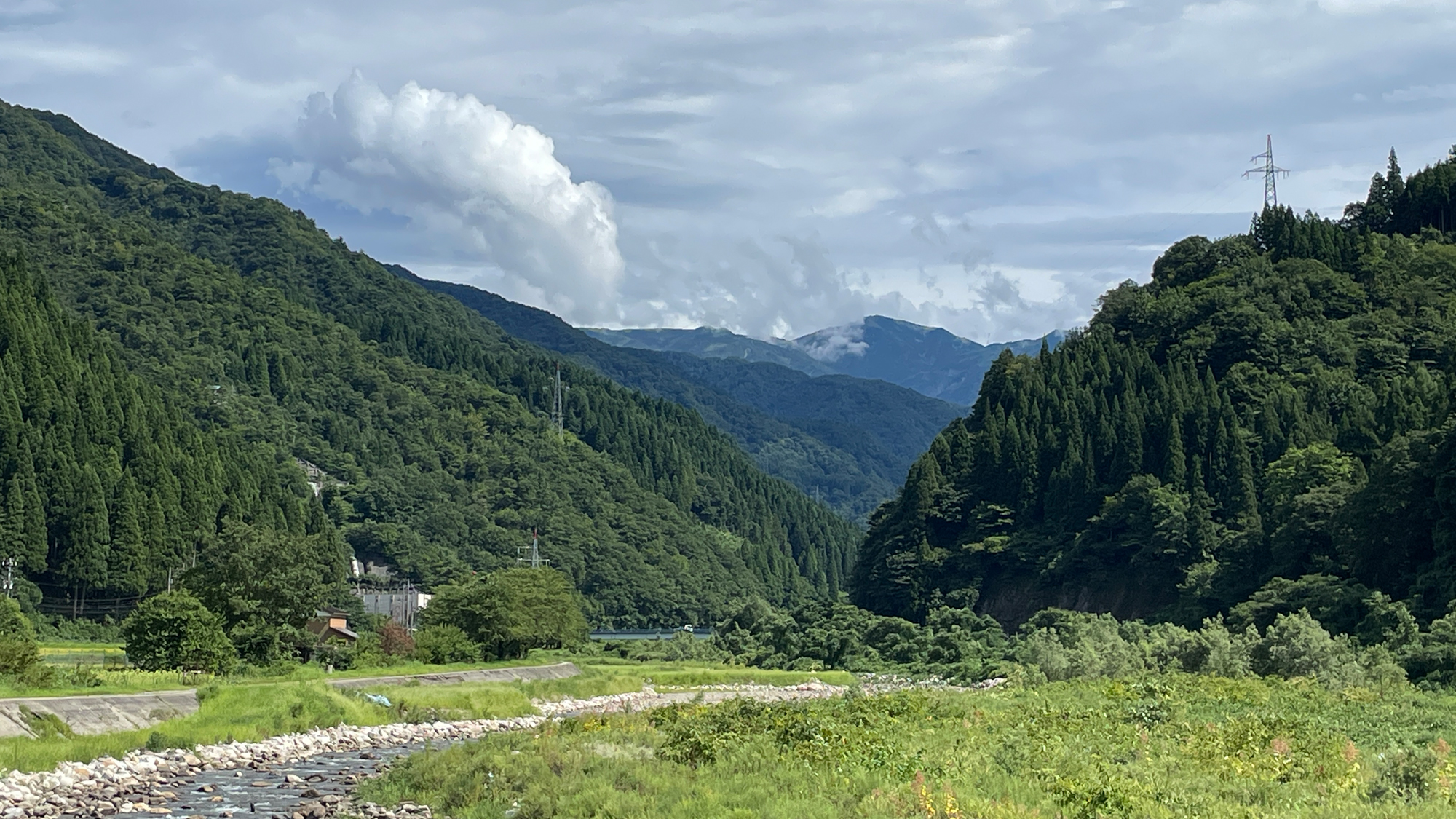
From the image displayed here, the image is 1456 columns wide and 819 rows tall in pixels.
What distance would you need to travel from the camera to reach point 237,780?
39.2m

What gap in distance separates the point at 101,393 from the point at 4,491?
1915 centimetres

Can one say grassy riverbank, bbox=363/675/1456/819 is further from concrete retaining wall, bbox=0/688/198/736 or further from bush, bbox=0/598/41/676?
bush, bbox=0/598/41/676

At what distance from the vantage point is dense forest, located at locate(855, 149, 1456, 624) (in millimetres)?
90812

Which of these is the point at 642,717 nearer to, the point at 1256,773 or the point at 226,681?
the point at 226,681

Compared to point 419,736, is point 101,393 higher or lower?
higher

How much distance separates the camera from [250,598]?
226ft

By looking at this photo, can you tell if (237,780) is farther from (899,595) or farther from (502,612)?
(899,595)

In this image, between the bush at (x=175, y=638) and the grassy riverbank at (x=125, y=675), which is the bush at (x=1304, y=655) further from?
the bush at (x=175, y=638)

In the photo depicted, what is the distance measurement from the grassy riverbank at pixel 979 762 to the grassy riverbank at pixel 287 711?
341 inches

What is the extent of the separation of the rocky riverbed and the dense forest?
181 ft

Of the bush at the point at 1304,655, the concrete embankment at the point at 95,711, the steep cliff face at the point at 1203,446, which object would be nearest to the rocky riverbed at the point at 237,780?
the concrete embankment at the point at 95,711

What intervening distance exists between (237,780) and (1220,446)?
93.3m

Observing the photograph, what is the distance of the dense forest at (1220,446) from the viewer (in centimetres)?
9081

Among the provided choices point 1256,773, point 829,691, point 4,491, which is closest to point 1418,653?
point 829,691
